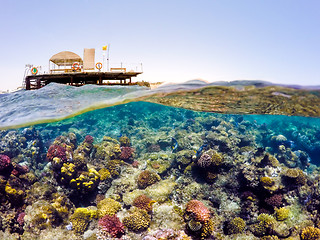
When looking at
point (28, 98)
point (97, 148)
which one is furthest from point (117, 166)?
point (28, 98)

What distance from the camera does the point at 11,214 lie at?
8258 mm

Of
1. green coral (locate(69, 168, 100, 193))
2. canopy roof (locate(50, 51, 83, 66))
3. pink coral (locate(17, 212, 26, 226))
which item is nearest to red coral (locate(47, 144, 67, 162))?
green coral (locate(69, 168, 100, 193))

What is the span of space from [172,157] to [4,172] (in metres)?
10.0

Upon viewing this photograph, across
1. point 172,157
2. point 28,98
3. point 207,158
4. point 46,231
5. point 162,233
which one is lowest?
point 46,231

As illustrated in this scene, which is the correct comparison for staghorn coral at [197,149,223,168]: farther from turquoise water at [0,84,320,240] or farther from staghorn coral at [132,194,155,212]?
staghorn coral at [132,194,155,212]

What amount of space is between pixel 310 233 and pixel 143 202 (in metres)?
7.40

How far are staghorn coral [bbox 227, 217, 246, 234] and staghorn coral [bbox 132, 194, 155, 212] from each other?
380 cm

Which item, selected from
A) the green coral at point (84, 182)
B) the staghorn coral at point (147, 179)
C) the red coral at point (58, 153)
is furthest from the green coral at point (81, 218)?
the red coral at point (58, 153)

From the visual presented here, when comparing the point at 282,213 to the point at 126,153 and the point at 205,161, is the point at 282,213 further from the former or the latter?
the point at 126,153

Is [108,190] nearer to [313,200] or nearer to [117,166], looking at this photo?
[117,166]

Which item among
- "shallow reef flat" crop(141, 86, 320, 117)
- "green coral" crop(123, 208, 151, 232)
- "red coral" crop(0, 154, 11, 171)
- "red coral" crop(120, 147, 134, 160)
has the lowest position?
"green coral" crop(123, 208, 151, 232)

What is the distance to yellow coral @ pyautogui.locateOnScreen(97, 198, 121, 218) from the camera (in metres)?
8.51

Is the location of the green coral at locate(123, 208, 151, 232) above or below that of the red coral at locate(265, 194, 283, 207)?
below

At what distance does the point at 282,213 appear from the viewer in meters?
8.30
